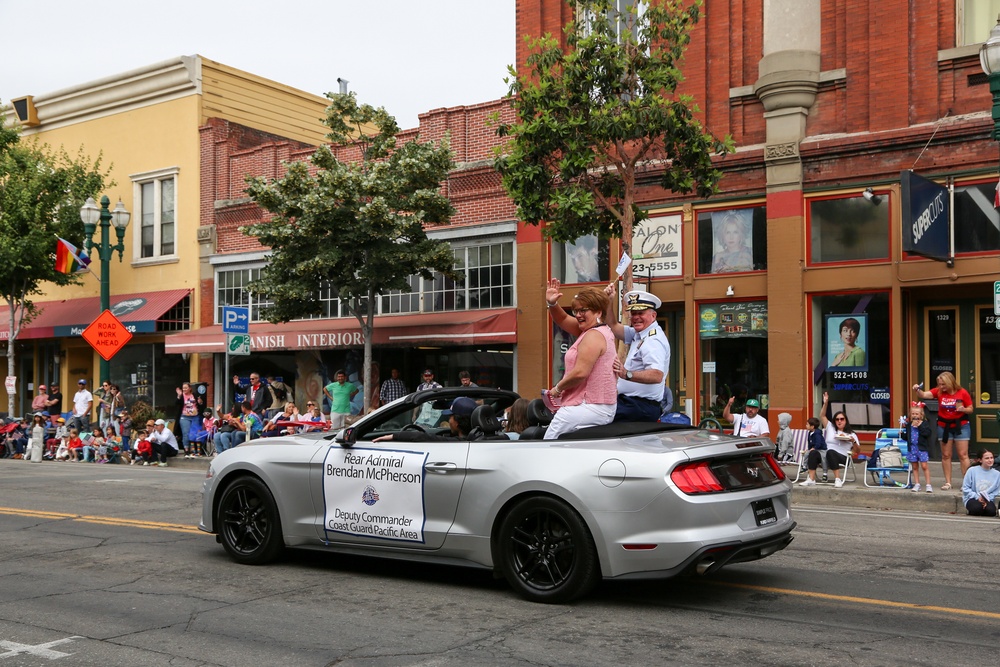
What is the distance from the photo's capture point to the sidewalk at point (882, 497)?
1261 cm

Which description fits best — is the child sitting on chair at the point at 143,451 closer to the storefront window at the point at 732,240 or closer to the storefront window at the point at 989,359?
the storefront window at the point at 732,240

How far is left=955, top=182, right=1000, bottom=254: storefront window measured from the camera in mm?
16297

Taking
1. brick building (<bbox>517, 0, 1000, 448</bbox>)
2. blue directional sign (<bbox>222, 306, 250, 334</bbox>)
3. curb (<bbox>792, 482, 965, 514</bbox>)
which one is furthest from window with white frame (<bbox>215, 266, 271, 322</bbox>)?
curb (<bbox>792, 482, 965, 514</bbox>)

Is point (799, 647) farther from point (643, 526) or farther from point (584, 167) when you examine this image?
point (584, 167)

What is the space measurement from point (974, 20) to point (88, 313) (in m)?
23.2

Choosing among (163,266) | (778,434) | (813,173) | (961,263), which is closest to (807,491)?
(778,434)

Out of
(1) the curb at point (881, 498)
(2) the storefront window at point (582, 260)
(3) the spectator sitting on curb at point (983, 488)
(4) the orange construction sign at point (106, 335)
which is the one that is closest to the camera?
(3) the spectator sitting on curb at point (983, 488)

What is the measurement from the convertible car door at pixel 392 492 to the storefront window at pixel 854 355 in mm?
12406

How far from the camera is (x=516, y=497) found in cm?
645

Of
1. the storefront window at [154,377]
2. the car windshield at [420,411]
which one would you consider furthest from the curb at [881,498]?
the storefront window at [154,377]

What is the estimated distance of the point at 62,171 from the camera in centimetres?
2712

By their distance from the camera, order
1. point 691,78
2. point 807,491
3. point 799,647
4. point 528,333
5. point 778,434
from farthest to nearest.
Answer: point 528,333 < point 691,78 < point 778,434 < point 807,491 < point 799,647

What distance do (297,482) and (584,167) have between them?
10218 millimetres

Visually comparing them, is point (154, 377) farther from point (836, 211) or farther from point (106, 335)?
→ point (836, 211)
